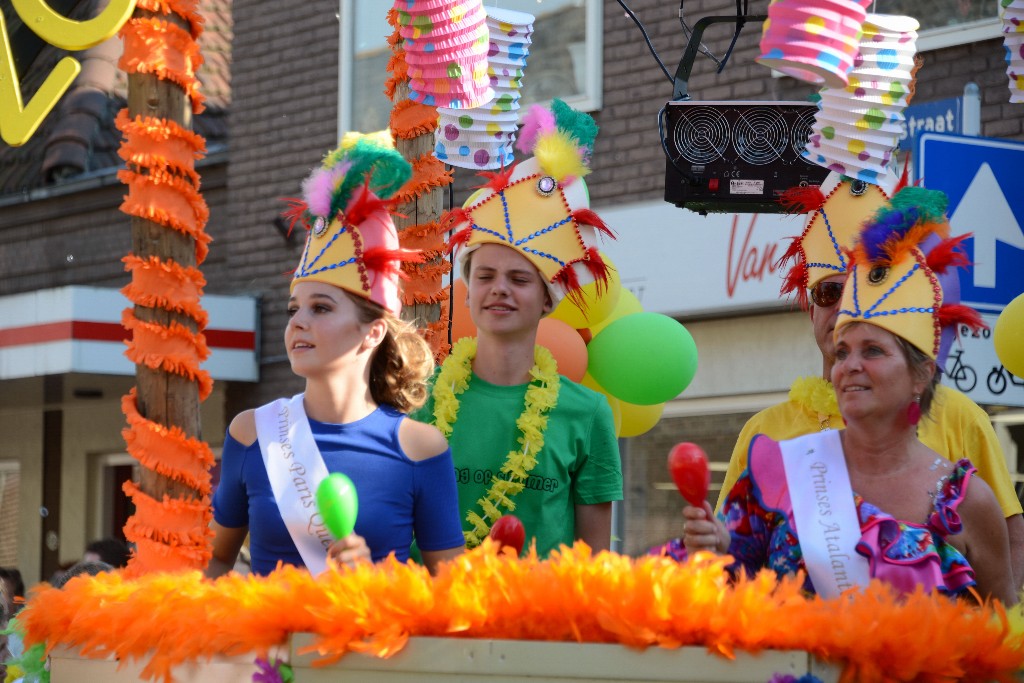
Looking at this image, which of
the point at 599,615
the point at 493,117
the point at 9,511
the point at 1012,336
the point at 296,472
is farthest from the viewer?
the point at 9,511

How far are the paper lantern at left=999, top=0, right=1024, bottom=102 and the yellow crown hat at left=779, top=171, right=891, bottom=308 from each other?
1.76 feet

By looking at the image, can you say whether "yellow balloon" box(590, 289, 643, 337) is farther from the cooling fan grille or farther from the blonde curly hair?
the blonde curly hair

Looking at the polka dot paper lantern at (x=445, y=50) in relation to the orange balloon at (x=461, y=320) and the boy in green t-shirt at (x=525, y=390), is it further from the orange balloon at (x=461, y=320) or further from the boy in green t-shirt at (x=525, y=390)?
the orange balloon at (x=461, y=320)

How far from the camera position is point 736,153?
588cm

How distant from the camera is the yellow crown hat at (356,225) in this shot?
3.26 m

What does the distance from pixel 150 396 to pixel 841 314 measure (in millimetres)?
2362

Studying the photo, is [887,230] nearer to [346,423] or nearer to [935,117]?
[346,423]

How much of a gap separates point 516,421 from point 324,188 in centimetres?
85

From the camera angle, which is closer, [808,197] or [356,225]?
[356,225]

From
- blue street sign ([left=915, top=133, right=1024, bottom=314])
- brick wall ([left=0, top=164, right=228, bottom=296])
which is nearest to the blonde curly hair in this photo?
blue street sign ([left=915, top=133, right=1024, bottom=314])

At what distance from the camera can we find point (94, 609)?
2.71 meters

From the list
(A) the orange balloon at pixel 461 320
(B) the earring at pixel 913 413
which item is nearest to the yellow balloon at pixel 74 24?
(A) the orange balloon at pixel 461 320

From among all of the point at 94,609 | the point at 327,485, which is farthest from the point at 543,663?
the point at 94,609

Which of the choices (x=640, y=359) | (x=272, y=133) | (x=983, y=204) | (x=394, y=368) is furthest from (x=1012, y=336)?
(x=272, y=133)
